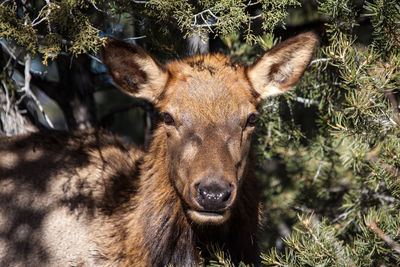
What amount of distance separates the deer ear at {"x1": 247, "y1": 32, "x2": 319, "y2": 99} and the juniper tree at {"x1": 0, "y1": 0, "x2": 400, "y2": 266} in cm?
24

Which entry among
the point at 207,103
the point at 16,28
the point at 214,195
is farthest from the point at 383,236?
the point at 16,28

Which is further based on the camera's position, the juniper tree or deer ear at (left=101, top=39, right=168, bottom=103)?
deer ear at (left=101, top=39, right=168, bottom=103)

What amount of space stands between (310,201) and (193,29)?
3350 millimetres

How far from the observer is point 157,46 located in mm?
5516

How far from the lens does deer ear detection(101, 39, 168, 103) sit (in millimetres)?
4527

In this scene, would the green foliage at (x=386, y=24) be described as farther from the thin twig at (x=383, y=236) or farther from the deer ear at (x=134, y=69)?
the deer ear at (x=134, y=69)

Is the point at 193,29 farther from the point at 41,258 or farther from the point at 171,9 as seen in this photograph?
the point at 41,258

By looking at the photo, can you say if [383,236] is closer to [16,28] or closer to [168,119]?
[168,119]

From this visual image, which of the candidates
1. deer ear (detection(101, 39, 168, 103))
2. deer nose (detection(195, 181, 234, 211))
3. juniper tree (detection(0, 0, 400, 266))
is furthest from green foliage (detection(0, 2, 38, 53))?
deer nose (detection(195, 181, 234, 211))

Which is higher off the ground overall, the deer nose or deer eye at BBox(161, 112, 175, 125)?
deer eye at BBox(161, 112, 175, 125)

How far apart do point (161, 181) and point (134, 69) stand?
1160 millimetres

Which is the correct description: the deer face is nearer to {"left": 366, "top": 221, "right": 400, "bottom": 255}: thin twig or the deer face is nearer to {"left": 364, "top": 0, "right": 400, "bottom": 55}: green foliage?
{"left": 364, "top": 0, "right": 400, "bottom": 55}: green foliage

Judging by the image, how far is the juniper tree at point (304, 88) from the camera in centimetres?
420

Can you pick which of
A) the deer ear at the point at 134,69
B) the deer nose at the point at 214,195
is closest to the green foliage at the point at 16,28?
the deer ear at the point at 134,69
